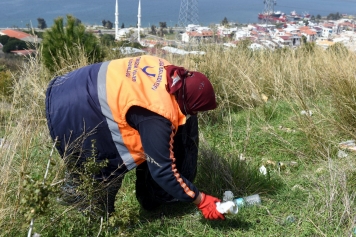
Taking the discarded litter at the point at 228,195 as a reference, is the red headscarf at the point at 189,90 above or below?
above

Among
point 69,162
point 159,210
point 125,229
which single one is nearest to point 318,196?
point 159,210

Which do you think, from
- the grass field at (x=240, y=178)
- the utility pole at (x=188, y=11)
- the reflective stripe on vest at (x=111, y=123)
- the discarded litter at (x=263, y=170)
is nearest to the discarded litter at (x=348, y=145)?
the grass field at (x=240, y=178)

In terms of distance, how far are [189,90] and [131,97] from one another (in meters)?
0.30

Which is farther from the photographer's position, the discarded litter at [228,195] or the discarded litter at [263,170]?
the discarded litter at [263,170]

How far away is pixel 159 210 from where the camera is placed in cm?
238

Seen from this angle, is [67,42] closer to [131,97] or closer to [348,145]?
[131,97]

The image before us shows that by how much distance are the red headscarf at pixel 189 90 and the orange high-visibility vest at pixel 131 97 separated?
0.04m

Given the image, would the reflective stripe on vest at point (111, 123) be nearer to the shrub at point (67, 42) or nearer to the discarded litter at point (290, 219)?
the discarded litter at point (290, 219)

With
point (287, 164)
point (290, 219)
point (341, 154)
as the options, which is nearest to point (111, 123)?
point (290, 219)

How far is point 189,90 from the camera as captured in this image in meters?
1.84

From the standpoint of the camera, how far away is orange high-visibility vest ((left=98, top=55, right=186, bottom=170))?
177 centimetres

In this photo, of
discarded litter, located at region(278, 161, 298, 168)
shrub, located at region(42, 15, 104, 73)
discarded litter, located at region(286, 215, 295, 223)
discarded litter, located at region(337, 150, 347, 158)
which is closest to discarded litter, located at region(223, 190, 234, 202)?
discarded litter, located at region(286, 215, 295, 223)

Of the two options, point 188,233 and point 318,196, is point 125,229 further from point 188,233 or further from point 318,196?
point 318,196

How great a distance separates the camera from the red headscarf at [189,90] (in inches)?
72.0
